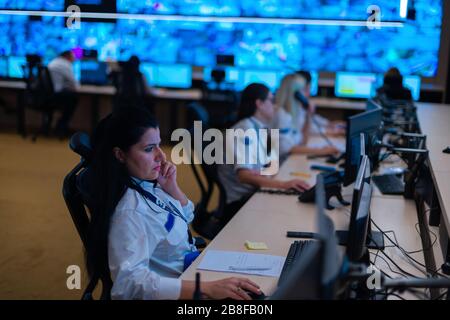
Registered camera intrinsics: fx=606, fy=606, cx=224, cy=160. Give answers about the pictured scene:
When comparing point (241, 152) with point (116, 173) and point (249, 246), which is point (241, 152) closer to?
point (249, 246)

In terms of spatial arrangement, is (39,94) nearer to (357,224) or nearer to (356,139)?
(356,139)

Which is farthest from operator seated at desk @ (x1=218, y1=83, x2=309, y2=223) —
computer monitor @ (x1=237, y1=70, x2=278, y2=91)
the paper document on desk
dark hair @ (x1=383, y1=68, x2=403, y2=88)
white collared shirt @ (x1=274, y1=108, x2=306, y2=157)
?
computer monitor @ (x1=237, y1=70, x2=278, y2=91)

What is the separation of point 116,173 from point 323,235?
983 millimetres

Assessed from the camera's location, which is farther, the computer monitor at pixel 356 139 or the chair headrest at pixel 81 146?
the computer monitor at pixel 356 139

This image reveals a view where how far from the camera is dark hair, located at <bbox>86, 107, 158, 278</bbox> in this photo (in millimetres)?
1747

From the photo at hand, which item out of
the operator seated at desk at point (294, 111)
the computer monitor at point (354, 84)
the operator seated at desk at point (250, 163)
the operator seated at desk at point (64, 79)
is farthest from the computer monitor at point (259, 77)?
the operator seated at desk at point (250, 163)

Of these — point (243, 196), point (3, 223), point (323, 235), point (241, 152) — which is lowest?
point (3, 223)

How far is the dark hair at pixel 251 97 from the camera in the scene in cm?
348

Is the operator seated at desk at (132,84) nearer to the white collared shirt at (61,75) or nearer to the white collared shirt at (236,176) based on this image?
the white collared shirt at (61,75)

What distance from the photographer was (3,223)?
4.19m

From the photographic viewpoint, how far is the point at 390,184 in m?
3.16

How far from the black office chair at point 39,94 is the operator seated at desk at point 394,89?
3.97 meters
